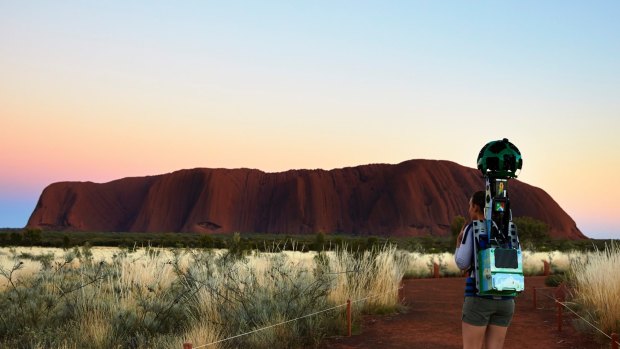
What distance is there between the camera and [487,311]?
5090 mm

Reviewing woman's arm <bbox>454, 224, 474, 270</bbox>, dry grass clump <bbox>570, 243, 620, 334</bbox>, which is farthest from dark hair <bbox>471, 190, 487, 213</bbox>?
dry grass clump <bbox>570, 243, 620, 334</bbox>

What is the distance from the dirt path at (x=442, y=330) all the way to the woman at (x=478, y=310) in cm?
446

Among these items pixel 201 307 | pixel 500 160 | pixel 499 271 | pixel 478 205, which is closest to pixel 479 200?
pixel 478 205

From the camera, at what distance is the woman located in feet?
16.7

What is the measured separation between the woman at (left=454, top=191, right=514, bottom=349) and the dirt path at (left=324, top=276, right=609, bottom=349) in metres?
4.46

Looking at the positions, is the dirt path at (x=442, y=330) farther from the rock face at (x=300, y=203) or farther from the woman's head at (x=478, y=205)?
the rock face at (x=300, y=203)

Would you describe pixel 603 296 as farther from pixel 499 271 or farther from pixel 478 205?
pixel 499 271

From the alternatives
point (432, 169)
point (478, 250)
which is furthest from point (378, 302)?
point (432, 169)

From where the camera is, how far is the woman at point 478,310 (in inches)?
200

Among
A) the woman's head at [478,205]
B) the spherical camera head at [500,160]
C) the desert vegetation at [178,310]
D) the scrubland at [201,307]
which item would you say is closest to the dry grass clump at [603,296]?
the scrubland at [201,307]

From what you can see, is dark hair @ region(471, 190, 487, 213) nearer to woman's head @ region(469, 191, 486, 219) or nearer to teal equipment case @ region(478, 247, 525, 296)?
woman's head @ region(469, 191, 486, 219)

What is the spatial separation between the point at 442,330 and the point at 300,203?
9272 centimetres

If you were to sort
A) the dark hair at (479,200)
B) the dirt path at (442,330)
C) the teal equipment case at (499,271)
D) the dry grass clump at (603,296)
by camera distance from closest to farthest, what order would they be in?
the teal equipment case at (499,271) → the dark hair at (479,200) → the dirt path at (442,330) → the dry grass clump at (603,296)

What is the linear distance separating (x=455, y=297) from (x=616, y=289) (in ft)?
18.7
